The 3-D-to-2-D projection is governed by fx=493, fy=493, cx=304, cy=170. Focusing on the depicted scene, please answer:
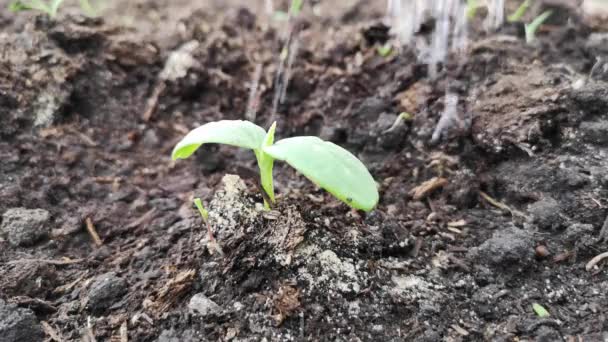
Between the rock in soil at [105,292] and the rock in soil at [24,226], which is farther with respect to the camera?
the rock in soil at [24,226]

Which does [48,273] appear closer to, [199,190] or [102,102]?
[199,190]

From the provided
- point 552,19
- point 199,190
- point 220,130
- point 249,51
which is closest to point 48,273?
point 199,190

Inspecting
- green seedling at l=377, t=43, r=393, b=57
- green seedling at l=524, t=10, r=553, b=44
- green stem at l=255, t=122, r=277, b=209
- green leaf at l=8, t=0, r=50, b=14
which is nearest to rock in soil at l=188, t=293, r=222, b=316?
green stem at l=255, t=122, r=277, b=209

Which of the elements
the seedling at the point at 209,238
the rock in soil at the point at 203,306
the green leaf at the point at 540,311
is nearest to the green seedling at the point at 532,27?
the green leaf at the point at 540,311

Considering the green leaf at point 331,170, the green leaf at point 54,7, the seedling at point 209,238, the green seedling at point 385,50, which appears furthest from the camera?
the green seedling at point 385,50

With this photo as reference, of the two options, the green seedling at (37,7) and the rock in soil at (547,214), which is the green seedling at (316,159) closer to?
the rock in soil at (547,214)

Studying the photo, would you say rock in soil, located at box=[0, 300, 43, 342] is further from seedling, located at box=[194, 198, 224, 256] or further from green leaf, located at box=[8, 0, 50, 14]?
green leaf, located at box=[8, 0, 50, 14]

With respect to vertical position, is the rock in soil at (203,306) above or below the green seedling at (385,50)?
below
